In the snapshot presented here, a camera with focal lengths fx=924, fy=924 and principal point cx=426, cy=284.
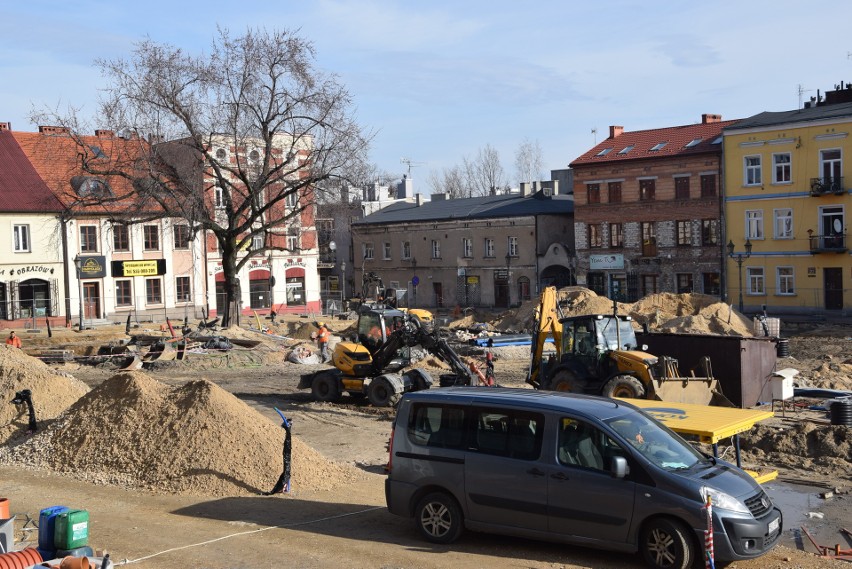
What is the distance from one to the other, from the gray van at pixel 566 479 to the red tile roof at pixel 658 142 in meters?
41.4

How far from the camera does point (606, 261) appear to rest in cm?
5316

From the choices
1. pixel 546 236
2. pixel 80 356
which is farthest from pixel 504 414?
pixel 546 236

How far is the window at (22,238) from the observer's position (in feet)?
149

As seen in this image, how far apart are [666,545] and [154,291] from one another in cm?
4441

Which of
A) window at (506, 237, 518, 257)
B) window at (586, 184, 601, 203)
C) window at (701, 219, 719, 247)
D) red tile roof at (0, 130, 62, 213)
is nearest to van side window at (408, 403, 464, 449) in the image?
red tile roof at (0, 130, 62, 213)

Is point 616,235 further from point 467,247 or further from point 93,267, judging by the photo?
point 93,267

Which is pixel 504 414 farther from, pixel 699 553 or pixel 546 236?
pixel 546 236

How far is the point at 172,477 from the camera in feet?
43.9

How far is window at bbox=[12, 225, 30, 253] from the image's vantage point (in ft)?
149

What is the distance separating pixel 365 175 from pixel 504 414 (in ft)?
92.3

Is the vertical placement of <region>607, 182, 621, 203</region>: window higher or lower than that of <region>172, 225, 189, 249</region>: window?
higher

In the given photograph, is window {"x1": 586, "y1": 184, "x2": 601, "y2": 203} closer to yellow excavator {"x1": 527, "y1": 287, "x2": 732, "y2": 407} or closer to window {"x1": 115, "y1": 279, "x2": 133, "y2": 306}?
window {"x1": 115, "y1": 279, "x2": 133, "y2": 306}

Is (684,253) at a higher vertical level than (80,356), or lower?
higher

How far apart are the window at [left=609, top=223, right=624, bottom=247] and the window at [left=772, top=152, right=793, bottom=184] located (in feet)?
30.3
